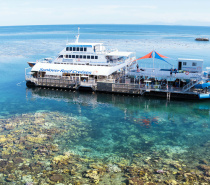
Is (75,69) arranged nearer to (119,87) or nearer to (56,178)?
(119,87)

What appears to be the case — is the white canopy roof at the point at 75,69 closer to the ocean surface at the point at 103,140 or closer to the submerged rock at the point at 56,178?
the ocean surface at the point at 103,140

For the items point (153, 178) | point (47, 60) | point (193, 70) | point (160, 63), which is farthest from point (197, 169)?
point (160, 63)

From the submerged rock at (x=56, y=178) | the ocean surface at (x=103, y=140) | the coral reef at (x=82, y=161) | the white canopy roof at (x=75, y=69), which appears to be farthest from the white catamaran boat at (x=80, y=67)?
the submerged rock at (x=56, y=178)

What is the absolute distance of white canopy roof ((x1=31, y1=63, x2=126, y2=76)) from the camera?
52500mm

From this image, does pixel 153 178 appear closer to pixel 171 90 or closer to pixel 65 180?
pixel 65 180

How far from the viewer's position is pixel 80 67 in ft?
177

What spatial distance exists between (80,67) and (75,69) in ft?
3.80

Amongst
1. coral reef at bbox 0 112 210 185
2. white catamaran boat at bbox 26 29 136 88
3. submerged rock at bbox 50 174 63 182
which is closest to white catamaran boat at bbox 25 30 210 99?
white catamaran boat at bbox 26 29 136 88

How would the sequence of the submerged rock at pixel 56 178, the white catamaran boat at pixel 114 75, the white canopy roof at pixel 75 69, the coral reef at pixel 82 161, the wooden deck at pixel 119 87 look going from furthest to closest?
the white canopy roof at pixel 75 69, the white catamaran boat at pixel 114 75, the wooden deck at pixel 119 87, the coral reef at pixel 82 161, the submerged rock at pixel 56 178

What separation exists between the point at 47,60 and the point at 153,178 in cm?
4599

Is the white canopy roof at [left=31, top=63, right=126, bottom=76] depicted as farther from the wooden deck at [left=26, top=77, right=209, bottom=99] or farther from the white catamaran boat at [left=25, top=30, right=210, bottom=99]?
the wooden deck at [left=26, top=77, right=209, bottom=99]

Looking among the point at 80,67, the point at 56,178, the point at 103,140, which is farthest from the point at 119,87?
the point at 56,178

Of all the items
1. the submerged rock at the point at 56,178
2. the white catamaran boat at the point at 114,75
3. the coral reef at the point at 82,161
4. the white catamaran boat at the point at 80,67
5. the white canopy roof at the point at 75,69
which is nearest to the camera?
the submerged rock at the point at 56,178

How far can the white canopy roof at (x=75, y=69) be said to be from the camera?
5250 cm
